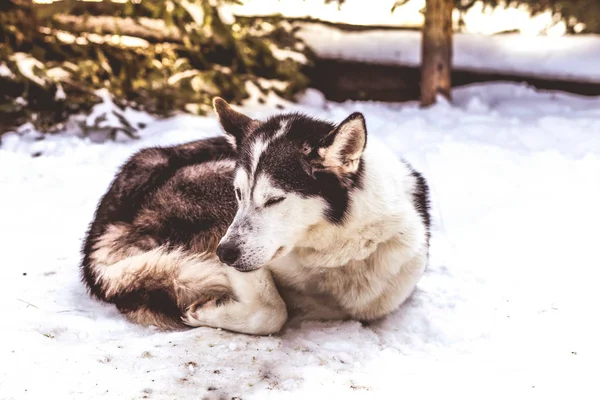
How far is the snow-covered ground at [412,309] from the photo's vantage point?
2.28 meters

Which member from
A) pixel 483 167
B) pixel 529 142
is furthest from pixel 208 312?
pixel 529 142

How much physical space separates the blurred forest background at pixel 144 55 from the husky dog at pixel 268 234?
9.95 feet

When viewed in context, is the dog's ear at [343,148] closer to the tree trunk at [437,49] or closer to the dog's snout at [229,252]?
the dog's snout at [229,252]

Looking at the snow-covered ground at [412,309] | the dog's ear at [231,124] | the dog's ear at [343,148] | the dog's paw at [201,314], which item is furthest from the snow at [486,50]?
the dog's paw at [201,314]

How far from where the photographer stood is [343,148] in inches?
98.9

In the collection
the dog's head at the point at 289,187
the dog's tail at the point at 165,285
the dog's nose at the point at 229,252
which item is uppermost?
the dog's head at the point at 289,187

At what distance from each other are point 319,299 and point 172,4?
177 inches

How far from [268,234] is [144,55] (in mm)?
4775

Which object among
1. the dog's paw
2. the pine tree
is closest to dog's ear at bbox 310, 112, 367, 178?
the dog's paw

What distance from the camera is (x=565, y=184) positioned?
4.46 metres

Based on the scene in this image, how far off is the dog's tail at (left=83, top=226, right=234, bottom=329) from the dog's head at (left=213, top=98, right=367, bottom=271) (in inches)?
14.5

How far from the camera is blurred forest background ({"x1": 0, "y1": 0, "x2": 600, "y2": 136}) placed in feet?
19.2

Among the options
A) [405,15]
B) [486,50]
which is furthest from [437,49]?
[405,15]

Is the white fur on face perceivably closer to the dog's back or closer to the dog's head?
the dog's head
